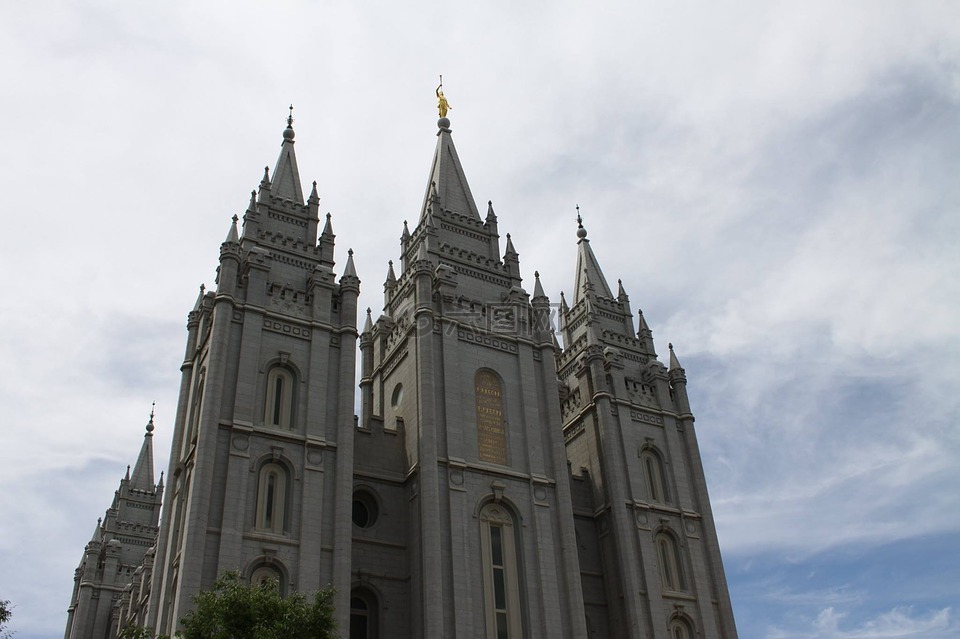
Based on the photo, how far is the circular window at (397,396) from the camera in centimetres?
3917

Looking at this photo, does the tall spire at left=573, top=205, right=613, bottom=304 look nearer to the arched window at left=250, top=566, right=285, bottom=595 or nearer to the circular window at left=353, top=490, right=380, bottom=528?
the circular window at left=353, top=490, right=380, bottom=528

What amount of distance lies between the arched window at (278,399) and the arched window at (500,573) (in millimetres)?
8393

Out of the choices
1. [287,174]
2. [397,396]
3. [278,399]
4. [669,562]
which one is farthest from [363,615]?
[287,174]

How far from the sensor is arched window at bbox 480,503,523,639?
32.4 meters

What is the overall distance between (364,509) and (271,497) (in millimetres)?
4966

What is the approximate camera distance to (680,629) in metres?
37.8

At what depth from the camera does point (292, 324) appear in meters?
35.1

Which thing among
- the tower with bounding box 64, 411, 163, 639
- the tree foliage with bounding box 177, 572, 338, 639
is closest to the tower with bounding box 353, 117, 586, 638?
the tree foliage with bounding box 177, 572, 338, 639

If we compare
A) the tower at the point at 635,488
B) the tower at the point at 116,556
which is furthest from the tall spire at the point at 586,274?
the tower at the point at 116,556

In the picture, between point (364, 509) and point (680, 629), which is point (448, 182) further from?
point (680, 629)

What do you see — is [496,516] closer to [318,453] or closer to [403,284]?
[318,453]

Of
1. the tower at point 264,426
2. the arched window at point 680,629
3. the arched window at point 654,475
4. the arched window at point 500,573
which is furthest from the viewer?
the arched window at point 654,475

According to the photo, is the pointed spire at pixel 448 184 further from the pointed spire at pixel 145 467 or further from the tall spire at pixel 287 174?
the pointed spire at pixel 145 467

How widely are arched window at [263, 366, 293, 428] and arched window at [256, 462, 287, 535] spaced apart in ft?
6.11
